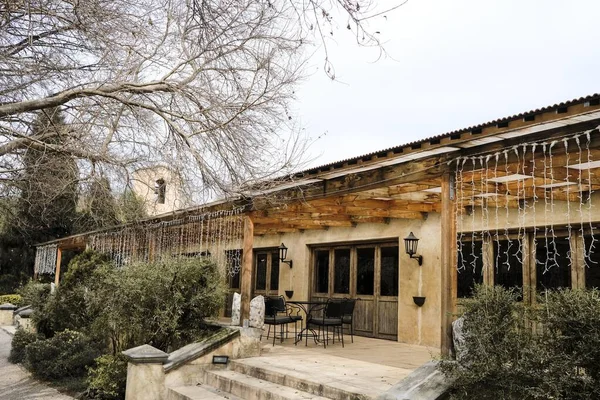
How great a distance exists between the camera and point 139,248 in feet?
46.5

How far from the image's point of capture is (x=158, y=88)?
7492mm

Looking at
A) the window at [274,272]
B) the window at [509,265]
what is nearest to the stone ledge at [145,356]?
the window at [509,265]

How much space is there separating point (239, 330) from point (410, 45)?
6.33m

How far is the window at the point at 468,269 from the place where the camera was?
10102 mm

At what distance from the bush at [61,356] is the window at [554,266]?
8.37m

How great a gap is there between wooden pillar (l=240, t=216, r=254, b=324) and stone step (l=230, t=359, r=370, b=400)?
1101mm

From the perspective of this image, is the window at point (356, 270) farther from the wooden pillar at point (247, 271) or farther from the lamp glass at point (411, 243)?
the wooden pillar at point (247, 271)

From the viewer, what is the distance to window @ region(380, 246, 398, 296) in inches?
464

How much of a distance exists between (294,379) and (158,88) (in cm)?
430

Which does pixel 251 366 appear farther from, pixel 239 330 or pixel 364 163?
pixel 364 163

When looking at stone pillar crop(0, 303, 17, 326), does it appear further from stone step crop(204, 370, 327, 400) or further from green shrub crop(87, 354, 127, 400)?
stone step crop(204, 370, 327, 400)

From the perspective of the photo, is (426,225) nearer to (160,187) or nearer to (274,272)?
(160,187)

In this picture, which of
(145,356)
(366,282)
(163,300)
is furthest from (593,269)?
(145,356)

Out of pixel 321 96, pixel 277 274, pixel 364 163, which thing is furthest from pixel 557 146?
pixel 277 274
